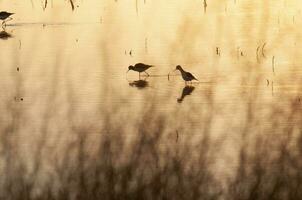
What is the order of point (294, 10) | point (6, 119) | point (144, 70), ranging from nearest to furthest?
1. point (6, 119)
2. point (144, 70)
3. point (294, 10)

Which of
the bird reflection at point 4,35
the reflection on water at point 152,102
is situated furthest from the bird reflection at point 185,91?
the bird reflection at point 4,35

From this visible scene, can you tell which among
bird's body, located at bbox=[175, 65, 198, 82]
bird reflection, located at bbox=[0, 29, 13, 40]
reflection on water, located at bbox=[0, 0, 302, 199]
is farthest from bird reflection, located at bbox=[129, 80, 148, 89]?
bird reflection, located at bbox=[0, 29, 13, 40]

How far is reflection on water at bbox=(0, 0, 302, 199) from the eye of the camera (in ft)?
12.7

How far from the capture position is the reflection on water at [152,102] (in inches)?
152

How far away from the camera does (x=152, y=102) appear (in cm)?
429

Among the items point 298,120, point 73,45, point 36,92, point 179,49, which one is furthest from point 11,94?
point 298,120

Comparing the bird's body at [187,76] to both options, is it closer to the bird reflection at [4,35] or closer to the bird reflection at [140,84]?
the bird reflection at [140,84]

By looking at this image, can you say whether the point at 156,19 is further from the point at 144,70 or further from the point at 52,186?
the point at 52,186

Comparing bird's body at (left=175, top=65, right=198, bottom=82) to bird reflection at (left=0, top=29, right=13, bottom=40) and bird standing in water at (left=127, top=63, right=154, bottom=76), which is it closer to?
bird standing in water at (left=127, top=63, right=154, bottom=76)

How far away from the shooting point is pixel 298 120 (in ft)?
13.8

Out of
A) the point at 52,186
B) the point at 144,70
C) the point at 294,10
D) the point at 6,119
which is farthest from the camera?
the point at 294,10

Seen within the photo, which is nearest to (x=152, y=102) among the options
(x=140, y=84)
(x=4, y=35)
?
(x=140, y=84)

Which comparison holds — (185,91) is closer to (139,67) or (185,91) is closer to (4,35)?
→ (139,67)

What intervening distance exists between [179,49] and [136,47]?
236mm
